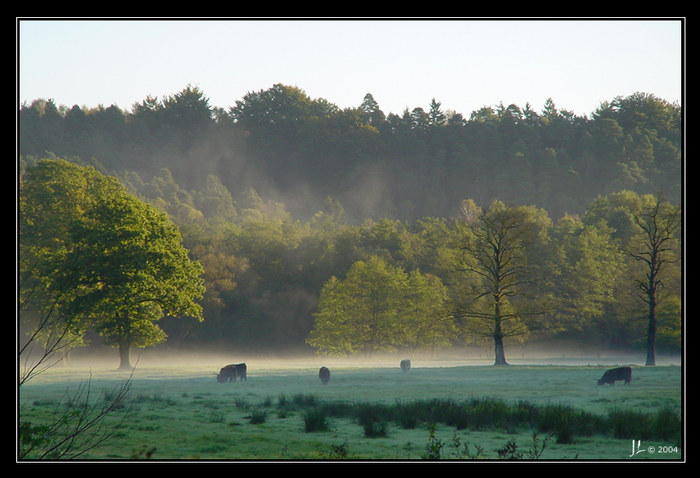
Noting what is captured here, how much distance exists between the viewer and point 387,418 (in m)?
29.7

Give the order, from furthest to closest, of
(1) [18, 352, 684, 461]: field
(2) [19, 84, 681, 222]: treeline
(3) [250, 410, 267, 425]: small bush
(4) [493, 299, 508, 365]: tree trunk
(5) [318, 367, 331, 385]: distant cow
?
(2) [19, 84, 681, 222]: treeline
(4) [493, 299, 508, 365]: tree trunk
(5) [318, 367, 331, 385]: distant cow
(3) [250, 410, 267, 425]: small bush
(1) [18, 352, 684, 461]: field

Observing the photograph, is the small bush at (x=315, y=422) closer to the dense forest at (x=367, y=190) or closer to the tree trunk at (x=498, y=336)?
the tree trunk at (x=498, y=336)

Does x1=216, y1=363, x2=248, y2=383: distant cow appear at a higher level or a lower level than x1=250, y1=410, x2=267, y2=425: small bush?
lower

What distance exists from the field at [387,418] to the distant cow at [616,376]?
97 cm

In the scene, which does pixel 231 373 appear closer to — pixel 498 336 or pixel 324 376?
pixel 324 376

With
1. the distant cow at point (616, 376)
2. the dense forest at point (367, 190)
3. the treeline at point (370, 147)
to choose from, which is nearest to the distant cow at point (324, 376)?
the distant cow at point (616, 376)

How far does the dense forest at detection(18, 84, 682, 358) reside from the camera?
89062 millimetres

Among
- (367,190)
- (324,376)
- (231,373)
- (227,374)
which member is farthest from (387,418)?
(367,190)

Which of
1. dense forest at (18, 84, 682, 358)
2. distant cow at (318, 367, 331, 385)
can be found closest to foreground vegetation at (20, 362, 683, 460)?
distant cow at (318, 367, 331, 385)

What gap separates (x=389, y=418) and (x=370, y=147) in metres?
129

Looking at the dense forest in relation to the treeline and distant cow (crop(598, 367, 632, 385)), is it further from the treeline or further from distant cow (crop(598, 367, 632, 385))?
distant cow (crop(598, 367, 632, 385))

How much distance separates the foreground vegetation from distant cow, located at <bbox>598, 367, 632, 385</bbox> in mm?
894

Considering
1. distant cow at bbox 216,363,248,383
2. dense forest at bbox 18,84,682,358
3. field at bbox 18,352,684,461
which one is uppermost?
dense forest at bbox 18,84,682,358

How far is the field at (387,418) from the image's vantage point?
22.8 m
